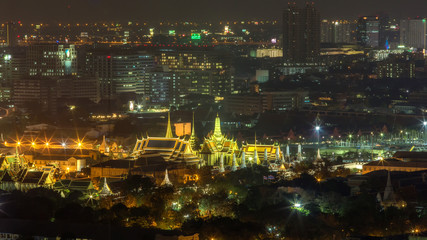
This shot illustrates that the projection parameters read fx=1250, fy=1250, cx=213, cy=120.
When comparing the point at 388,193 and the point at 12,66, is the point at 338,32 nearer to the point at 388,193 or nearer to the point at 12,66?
the point at 12,66

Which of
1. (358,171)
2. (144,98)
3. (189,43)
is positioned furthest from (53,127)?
(189,43)

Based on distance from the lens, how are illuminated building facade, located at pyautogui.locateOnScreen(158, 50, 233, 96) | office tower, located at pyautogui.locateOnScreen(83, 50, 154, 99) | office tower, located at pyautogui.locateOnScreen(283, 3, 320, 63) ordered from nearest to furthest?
office tower, located at pyautogui.locateOnScreen(83, 50, 154, 99)
illuminated building facade, located at pyautogui.locateOnScreen(158, 50, 233, 96)
office tower, located at pyautogui.locateOnScreen(283, 3, 320, 63)

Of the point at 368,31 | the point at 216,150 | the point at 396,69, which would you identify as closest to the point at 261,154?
the point at 216,150

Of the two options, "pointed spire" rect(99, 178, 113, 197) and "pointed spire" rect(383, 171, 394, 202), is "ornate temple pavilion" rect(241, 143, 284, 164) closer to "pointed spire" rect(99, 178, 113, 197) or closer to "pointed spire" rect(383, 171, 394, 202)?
"pointed spire" rect(99, 178, 113, 197)

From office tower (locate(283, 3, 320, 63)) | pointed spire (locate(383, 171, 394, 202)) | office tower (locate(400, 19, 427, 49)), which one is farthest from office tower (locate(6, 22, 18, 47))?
pointed spire (locate(383, 171, 394, 202))

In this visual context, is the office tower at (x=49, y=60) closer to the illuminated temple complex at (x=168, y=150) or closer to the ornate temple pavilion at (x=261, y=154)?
the ornate temple pavilion at (x=261, y=154)

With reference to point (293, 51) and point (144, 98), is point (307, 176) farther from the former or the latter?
point (293, 51)
